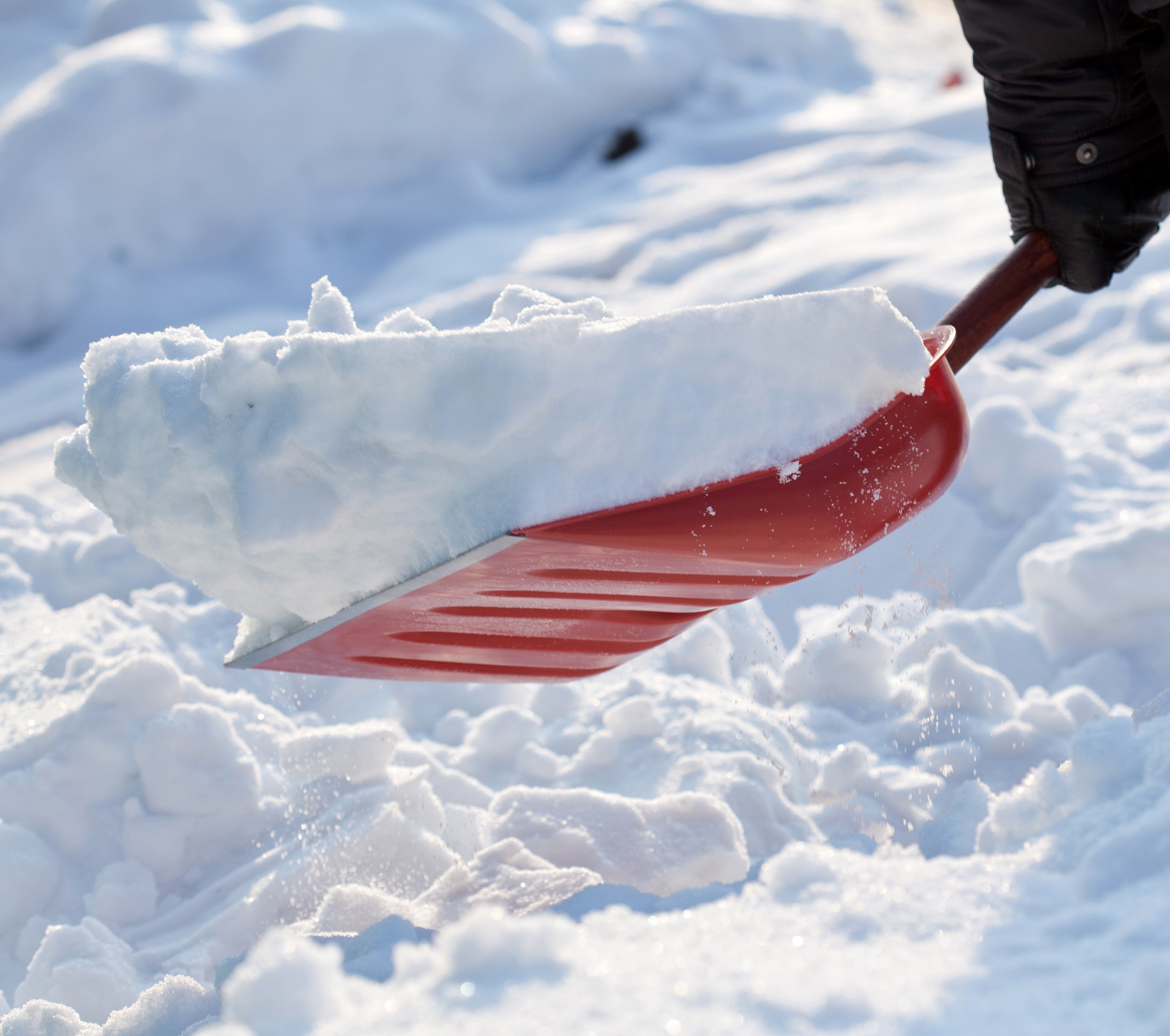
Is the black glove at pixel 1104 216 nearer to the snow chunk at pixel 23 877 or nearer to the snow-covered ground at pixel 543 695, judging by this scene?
the snow-covered ground at pixel 543 695

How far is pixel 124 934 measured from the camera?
52.8 inches

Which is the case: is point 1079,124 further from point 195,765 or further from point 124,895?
point 124,895

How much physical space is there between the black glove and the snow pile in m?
2.93

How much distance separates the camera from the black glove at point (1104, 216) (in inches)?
65.2

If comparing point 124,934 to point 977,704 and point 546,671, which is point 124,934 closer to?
point 546,671

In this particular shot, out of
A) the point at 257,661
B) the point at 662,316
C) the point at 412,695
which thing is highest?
the point at 662,316

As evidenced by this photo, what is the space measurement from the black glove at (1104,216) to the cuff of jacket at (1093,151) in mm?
11

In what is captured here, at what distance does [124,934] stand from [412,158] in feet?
12.1

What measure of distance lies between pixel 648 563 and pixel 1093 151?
3.51ft

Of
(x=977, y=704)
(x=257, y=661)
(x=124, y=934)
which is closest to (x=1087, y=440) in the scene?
(x=977, y=704)

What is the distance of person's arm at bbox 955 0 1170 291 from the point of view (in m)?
1.58

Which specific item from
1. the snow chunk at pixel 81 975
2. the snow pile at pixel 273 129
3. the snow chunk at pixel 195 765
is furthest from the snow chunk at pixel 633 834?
the snow pile at pixel 273 129

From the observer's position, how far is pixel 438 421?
1.08 meters

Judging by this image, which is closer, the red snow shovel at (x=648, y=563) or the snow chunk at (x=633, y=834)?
the red snow shovel at (x=648, y=563)
